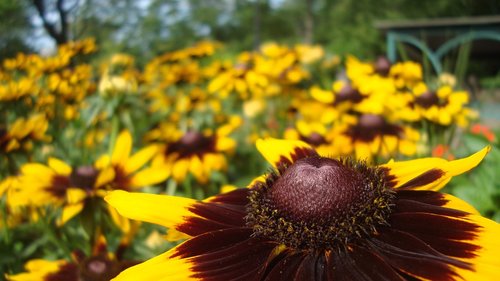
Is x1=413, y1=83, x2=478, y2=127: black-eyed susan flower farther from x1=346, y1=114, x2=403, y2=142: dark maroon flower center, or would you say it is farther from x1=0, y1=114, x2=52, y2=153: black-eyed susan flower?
x1=0, y1=114, x2=52, y2=153: black-eyed susan flower

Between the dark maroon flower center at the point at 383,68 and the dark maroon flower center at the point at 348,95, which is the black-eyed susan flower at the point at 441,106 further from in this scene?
the dark maroon flower center at the point at 383,68

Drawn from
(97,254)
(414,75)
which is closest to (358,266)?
(97,254)

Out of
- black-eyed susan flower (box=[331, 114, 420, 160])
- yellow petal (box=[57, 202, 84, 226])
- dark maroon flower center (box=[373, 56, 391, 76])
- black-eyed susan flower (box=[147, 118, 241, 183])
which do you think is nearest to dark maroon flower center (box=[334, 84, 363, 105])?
black-eyed susan flower (box=[331, 114, 420, 160])

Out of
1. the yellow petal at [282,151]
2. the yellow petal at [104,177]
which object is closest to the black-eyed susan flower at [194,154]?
the yellow petal at [104,177]

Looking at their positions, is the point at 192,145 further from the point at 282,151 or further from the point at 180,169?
the point at 282,151

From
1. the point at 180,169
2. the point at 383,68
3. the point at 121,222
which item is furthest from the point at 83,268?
the point at 383,68

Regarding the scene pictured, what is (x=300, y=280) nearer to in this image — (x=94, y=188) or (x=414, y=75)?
(x=94, y=188)

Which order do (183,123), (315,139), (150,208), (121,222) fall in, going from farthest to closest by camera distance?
1. (183,123)
2. (315,139)
3. (121,222)
4. (150,208)
